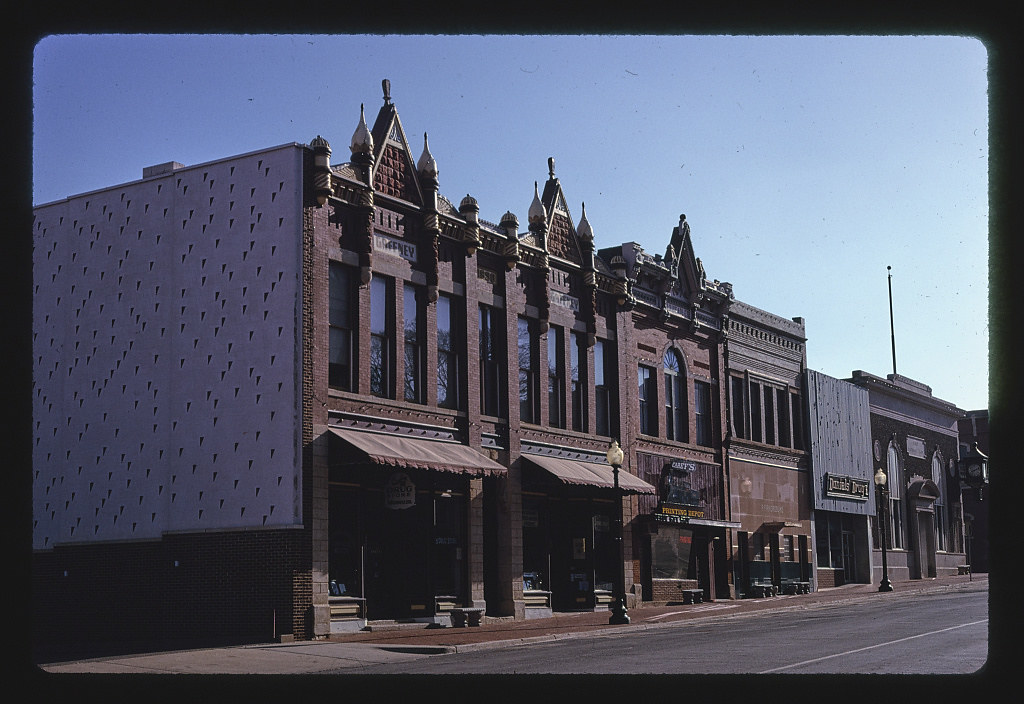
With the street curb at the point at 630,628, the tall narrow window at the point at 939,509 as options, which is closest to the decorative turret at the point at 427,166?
the street curb at the point at 630,628

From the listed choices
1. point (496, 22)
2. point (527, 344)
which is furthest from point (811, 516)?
point (496, 22)

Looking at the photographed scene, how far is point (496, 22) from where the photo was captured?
4242mm

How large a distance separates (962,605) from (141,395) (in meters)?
24.4

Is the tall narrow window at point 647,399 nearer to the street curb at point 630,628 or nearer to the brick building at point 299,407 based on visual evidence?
the brick building at point 299,407

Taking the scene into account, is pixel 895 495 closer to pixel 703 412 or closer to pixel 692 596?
pixel 703 412

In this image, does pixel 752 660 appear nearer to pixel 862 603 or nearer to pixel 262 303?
pixel 262 303

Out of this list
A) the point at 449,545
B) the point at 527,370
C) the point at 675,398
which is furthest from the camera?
the point at 675,398

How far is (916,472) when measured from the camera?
66.4m

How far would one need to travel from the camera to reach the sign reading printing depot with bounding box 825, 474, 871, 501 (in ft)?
180

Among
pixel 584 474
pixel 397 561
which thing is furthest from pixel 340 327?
pixel 584 474

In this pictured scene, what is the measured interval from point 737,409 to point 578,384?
41.5ft

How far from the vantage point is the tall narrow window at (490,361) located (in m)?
33.7

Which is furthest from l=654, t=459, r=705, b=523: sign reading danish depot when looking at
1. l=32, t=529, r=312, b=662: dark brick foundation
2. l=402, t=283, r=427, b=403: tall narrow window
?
l=32, t=529, r=312, b=662: dark brick foundation

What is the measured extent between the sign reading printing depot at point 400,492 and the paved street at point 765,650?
5.18m
